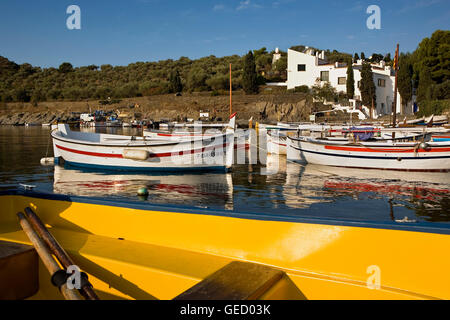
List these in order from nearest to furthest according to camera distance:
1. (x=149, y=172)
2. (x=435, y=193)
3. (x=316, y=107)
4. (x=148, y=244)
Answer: (x=148, y=244), (x=435, y=193), (x=149, y=172), (x=316, y=107)

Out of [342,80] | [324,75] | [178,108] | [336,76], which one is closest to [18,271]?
[342,80]

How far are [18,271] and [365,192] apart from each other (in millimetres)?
10598

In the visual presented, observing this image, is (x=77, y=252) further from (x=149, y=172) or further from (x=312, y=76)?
(x=312, y=76)

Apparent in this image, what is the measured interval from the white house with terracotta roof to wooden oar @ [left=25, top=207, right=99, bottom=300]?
51259 millimetres

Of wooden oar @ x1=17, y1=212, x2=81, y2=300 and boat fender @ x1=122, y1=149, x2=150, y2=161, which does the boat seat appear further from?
boat fender @ x1=122, y1=149, x2=150, y2=161

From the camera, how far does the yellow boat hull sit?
3.16 meters

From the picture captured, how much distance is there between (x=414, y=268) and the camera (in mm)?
3172

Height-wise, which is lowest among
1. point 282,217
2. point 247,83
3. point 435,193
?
point 435,193

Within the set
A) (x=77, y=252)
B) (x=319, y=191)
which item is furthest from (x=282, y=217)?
(x=319, y=191)

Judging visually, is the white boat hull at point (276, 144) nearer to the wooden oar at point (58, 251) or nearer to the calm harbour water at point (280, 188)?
the calm harbour water at point (280, 188)

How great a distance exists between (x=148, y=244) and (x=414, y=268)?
290 cm

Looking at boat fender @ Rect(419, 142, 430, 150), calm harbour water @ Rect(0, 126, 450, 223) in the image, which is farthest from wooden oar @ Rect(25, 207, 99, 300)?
boat fender @ Rect(419, 142, 430, 150)

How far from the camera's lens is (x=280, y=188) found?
12344 millimetres
